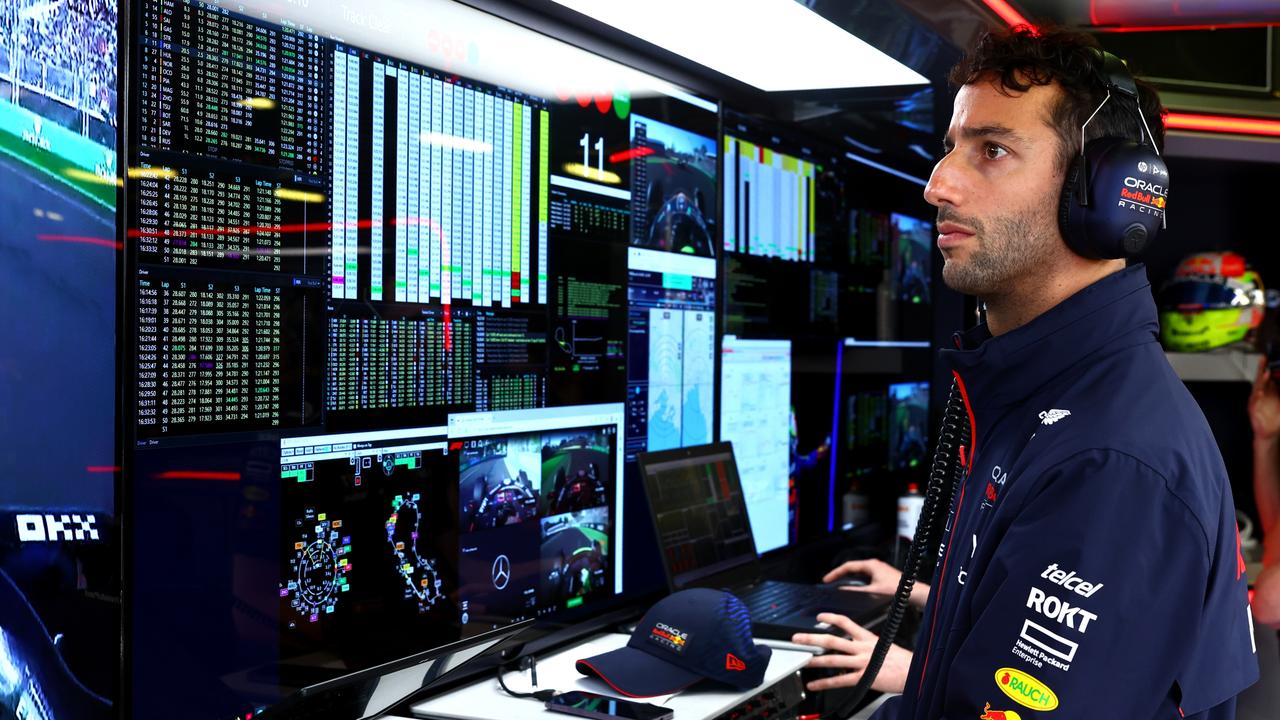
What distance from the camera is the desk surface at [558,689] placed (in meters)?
1.80

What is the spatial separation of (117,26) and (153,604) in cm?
78

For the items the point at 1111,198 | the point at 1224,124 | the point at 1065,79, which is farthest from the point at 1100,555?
the point at 1224,124

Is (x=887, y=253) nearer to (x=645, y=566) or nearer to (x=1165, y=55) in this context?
(x=1165, y=55)

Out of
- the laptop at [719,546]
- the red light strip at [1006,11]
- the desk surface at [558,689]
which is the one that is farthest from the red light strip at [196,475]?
the red light strip at [1006,11]

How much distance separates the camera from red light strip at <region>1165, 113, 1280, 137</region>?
11.4 ft

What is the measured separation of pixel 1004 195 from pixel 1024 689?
0.64 metres

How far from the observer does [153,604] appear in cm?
143

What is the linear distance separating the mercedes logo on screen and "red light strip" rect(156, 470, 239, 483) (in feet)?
2.01

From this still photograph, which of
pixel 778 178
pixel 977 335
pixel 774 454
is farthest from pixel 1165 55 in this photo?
pixel 977 335

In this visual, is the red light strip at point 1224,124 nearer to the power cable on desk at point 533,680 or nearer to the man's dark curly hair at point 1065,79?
the man's dark curly hair at point 1065,79

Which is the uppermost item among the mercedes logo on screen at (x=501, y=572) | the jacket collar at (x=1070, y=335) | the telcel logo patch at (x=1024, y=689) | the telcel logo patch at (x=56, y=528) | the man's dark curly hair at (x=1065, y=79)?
the man's dark curly hair at (x=1065, y=79)

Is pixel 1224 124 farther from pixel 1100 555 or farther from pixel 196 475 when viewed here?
pixel 196 475

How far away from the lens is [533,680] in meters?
1.97

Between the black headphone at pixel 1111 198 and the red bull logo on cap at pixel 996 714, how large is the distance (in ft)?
1.93
